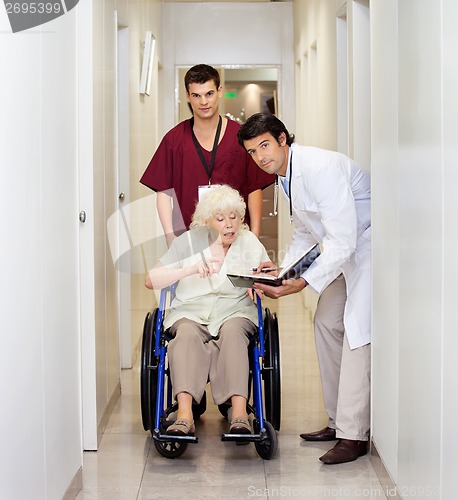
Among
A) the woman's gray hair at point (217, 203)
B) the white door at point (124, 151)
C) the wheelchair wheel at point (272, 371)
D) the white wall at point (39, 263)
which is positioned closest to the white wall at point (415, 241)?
the wheelchair wheel at point (272, 371)

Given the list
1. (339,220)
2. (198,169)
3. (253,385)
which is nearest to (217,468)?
(253,385)

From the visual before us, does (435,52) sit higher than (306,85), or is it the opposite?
(306,85)

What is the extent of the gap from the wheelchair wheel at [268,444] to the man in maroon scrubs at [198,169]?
111 cm

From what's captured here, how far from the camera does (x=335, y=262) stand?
390 centimetres

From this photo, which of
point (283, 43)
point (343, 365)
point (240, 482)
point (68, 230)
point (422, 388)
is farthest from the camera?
point (283, 43)

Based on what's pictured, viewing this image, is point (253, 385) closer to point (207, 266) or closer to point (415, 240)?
point (207, 266)

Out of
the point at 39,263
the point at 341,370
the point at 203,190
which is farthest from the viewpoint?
the point at 203,190

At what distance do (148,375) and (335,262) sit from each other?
0.95 metres

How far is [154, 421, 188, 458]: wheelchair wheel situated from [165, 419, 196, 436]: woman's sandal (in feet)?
0.23

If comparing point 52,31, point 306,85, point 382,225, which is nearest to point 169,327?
point 382,225

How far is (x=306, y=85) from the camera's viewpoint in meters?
8.91

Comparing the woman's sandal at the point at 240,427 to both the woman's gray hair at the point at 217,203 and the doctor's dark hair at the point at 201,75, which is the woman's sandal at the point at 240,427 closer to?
the woman's gray hair at the point at 217,203

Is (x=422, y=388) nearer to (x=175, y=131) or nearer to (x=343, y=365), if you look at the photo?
(x=343, y=365)

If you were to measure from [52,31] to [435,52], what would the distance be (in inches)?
52.0
